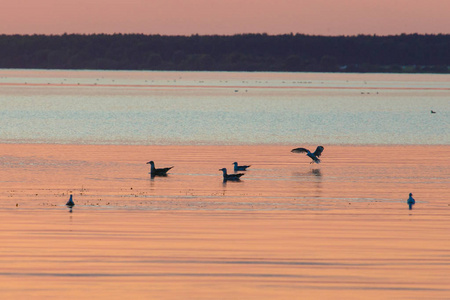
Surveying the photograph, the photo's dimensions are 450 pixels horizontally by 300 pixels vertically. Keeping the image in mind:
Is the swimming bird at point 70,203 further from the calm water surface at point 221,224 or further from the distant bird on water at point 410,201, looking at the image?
the distant bird on water at point 410,201

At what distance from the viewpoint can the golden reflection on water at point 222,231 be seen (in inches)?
674

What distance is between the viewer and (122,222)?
23719 mm

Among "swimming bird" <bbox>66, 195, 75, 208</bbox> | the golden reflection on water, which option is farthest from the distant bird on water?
"swimming bird" <bbox>66, 195, 75, 208</bbox>

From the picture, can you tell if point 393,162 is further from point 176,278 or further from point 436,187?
point 176,278

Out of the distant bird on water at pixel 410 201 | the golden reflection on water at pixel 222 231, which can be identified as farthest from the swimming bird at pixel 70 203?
the distant bird on water at pixel 410 201

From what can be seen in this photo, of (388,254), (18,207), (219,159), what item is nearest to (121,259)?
(388,254)

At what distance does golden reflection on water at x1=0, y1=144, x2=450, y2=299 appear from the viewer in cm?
1711

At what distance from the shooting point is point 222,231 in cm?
2255

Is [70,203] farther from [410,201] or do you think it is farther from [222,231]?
[410,201]

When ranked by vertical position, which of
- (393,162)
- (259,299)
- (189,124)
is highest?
(189,124)

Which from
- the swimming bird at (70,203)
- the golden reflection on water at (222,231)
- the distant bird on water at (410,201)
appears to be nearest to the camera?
the golden reflection on water at (222,231)

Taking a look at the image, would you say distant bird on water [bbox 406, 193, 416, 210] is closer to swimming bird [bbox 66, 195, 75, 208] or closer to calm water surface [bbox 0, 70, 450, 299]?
calm water surface [bbox 0, 70, 450, 299]

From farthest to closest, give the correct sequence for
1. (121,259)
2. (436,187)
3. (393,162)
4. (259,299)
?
(393,162), (436,187), (121,259), (259,299)

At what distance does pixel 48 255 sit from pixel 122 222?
441 cm
